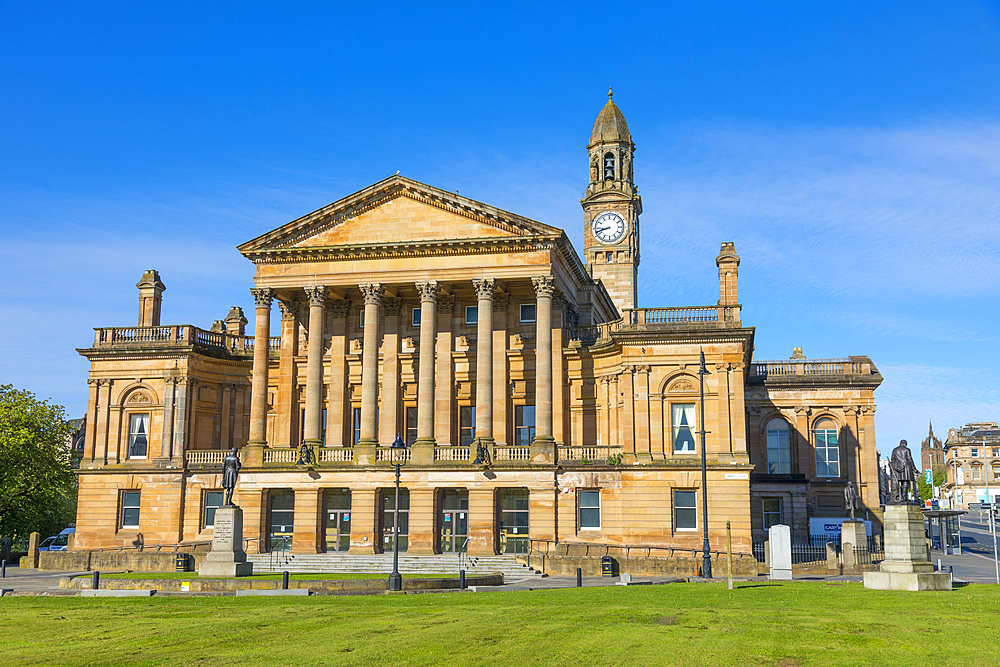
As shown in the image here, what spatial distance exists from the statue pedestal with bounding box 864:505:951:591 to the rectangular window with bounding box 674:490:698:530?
18871 millimetres

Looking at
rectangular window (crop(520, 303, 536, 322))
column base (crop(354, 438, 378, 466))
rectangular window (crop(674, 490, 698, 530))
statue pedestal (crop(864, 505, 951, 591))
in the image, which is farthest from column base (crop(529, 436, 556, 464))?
statue pedestal (crop(864, 505, 951, 591))

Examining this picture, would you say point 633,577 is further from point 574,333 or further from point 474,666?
point 474,666

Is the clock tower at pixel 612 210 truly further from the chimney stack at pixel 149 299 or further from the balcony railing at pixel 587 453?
the chimney stack at pixel 149 299

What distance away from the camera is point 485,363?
172 ft

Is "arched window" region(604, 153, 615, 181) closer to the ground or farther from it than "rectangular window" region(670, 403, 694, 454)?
farther from it

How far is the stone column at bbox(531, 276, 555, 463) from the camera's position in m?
50.8

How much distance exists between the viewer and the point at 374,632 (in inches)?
861

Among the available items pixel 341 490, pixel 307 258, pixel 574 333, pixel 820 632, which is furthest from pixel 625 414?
pixel 820 632

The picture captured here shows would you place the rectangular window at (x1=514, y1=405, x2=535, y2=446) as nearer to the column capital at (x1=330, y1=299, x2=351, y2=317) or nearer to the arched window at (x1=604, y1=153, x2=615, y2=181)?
the column capital at (x1=330, y1=299, x2=351, y2=317)

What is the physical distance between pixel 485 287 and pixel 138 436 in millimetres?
24241

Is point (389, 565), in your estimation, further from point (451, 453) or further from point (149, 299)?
point (149, 299)

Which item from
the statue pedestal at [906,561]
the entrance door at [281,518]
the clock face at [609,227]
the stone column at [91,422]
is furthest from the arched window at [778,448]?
the stone column at [91,422]

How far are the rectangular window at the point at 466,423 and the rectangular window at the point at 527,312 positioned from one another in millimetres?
6307

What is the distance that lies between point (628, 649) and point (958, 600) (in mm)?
12998
